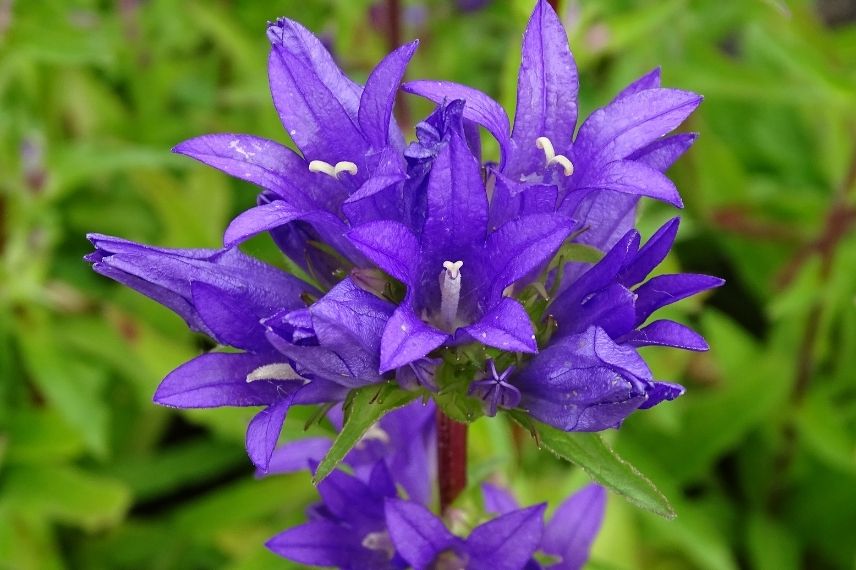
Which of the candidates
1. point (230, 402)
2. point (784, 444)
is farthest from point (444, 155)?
point (784, 444)

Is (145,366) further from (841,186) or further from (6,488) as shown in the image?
(841,186)

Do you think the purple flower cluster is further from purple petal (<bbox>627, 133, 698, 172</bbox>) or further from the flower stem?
the flower stem

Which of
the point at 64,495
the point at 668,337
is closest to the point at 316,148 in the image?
the point at 668,337

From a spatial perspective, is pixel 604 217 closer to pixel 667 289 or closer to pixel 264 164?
pixel 667 289

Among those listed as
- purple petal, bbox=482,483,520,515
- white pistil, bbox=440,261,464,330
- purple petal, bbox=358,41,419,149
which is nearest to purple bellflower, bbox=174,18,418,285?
purple petal, bbox=358,41,419,149

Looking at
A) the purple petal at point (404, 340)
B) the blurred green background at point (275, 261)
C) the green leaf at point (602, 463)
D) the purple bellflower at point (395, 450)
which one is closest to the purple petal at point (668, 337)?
the green leaf at point (602, 463)
